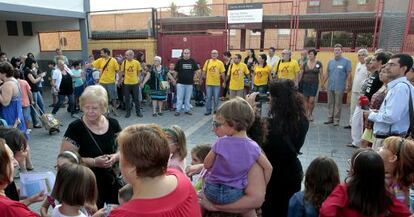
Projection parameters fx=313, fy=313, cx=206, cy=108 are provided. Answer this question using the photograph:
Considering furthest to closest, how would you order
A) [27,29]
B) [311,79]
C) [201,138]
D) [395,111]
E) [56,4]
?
[27,29] → [56,4] → [311,79] → [201,138] → [395,111]

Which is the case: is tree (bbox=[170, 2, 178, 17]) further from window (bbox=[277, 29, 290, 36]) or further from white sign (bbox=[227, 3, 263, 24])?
window (bbox=[277, 29, 290, 36])

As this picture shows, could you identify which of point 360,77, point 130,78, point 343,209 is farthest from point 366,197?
point 130,78

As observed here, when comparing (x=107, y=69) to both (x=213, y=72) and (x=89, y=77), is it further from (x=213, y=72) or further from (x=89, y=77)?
(x=213, y=72)

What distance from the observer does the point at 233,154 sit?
6.16 ft

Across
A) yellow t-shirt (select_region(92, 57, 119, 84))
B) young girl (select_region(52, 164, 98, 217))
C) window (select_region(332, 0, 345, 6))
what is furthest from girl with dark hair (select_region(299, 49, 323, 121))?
window (select_region(332, 0, 345, 6))

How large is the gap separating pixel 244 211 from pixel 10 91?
4417mm

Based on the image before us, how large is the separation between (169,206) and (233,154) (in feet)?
2.16

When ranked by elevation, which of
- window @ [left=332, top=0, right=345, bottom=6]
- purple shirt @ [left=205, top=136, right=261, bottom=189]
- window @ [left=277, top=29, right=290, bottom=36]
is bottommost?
purple shirt @ [left=205, top=136, right=261, bottom=189]

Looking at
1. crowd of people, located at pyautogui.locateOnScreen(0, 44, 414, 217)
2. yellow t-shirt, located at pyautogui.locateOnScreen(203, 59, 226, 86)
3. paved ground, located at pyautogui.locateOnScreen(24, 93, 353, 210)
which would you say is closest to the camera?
crowd of people, located at pyautogui.locateOnScreen(0, 44, 414, 217)

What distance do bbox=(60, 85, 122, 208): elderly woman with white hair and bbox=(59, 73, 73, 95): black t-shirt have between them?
6.45 metres

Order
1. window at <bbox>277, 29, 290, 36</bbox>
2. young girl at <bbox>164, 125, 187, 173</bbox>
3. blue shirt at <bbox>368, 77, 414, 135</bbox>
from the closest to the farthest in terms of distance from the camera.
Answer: young girl at <bbox>164, 125, 187, 173</bbox>, blue shirt at <bbox>368, 77, 414, 135</bbox>, window at <bbox>277, 29, 290, 36</bbox>

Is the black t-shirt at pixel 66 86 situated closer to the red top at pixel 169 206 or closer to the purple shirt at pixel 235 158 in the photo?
the purple shirt at pixel 235 158

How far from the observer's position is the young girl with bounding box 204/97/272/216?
1880mm

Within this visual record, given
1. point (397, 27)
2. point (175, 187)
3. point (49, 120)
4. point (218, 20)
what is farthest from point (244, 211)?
point (218, 20)
